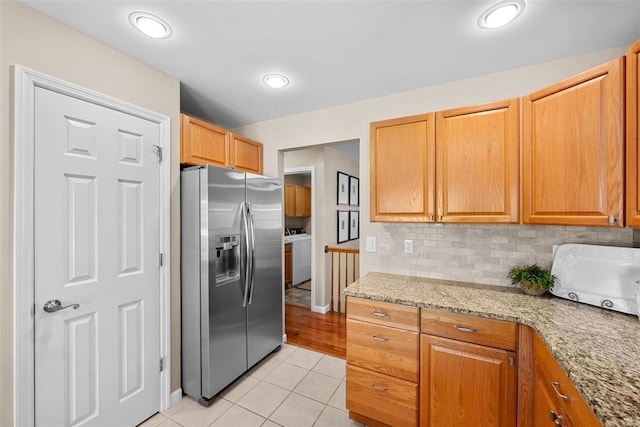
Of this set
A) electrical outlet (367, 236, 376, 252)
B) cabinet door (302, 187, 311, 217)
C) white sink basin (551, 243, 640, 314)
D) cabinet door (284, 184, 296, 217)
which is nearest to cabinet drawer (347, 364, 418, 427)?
electrical outlet (367, 236, 376, 252)

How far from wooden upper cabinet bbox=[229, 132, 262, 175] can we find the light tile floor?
1.95 m

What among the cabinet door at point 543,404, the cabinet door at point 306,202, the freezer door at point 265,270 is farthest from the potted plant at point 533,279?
the cabinet door at point 306,202

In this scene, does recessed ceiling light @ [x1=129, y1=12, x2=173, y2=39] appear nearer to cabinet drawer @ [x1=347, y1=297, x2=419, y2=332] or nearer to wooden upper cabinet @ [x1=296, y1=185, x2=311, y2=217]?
cabinet drawer @ [x1=347, y1=297, x2=419, y2=332]

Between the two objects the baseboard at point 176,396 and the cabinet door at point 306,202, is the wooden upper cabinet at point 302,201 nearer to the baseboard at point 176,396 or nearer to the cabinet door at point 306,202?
the cabinet door at point 306,202

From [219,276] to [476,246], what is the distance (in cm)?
198

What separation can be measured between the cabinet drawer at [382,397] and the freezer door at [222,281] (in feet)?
3.20

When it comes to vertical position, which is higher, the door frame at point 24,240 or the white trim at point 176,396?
the door frame at point 24,240

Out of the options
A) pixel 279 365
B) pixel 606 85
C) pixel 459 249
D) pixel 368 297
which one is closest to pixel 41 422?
pixel 279 365

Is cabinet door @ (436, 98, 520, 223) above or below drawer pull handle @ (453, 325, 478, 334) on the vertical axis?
above

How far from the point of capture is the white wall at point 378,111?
5.80 ft

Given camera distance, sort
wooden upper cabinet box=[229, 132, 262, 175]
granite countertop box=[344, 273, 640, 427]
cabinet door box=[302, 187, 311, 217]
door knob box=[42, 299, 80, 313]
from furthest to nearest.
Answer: cabinet door box=[302, 187, 311, 217] → wooden upper cabinet box=[229, 132, 262, 175] → door knob box=[42, 299, 80, 313] → granite countertop box=[344, 273, 640, 427]

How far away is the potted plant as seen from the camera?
1598 mm

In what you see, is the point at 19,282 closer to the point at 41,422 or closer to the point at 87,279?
the point at 87,279

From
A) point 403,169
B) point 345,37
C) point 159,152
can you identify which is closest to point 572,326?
point 403,169
